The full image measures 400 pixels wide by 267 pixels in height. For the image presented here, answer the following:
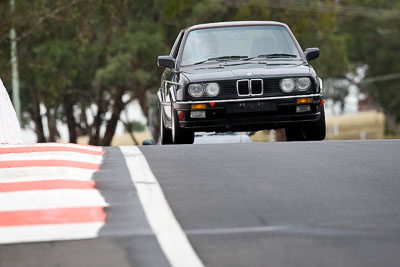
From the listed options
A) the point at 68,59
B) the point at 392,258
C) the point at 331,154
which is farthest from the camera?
the point at 68,59

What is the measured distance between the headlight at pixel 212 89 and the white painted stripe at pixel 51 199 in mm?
4352

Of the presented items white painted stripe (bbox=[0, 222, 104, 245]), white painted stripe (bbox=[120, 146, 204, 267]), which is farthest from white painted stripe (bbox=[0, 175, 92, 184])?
white painted stripe (bbox=[0, 222, 104, 245])

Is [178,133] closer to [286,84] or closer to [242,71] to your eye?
[242,71]

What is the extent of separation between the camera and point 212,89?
37.2 ft

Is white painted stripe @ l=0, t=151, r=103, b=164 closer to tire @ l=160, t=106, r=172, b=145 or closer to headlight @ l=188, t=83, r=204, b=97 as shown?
headlight @ l=188, t=83, r=204, b=97

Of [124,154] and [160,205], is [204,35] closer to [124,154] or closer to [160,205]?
[124,154]

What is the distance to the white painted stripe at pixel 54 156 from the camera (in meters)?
8.82

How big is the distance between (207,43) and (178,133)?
1396mm

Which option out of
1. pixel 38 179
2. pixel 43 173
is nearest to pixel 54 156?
pixel 43 173

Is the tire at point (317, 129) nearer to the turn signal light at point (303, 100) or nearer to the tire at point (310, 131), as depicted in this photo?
the tire at point (310, 131)

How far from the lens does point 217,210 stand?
6410mm

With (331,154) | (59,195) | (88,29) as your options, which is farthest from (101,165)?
(88,29)

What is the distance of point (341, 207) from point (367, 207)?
19 centimetres

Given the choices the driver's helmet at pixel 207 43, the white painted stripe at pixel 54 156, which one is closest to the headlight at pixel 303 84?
the driver's helmet at pixel 207 43
